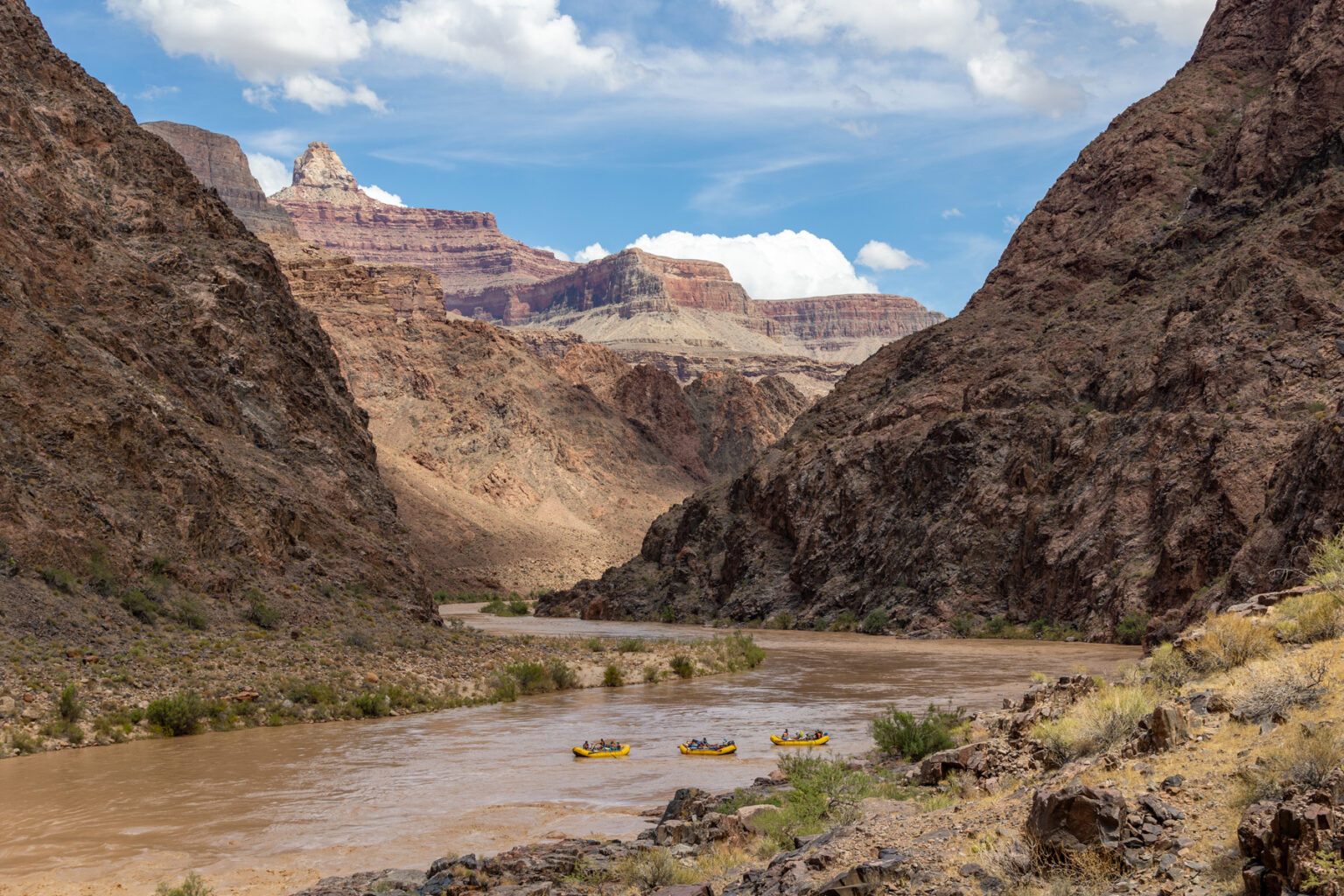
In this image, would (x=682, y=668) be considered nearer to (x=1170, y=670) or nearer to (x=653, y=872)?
(x=653, y=872)

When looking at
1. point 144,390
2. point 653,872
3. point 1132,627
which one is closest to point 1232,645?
point 653,872

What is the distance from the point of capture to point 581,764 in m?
23.2

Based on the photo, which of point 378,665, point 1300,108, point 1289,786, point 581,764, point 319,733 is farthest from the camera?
point 1300,108

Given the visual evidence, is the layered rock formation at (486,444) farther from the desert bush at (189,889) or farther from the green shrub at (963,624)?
the desert bush at (189,889)

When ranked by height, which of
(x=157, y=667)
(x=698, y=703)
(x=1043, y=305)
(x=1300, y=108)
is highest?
(x=1300, y=108)

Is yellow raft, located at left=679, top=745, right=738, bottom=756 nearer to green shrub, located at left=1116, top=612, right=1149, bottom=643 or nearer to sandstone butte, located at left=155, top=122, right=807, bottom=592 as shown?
green shrub, located at left=1116, top=612, right=1149, bottom=643

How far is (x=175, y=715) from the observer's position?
25.3m

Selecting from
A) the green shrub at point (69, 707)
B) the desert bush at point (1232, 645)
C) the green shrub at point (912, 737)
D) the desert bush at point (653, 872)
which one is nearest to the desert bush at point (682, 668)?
the green shrub at point (912, 737)

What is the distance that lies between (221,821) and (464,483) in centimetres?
11063

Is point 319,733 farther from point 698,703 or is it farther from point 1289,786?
point 1289,786

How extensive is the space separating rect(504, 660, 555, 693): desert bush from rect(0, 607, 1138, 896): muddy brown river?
0.74 meters

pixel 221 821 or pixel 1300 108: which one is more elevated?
pixel 1300 108

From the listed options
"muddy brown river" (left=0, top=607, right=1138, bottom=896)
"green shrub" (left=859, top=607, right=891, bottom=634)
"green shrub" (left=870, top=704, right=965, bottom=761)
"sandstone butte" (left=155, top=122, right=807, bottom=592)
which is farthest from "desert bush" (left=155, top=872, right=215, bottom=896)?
"sandstone butte" (left=155, top=122, right=807, bottom=592)

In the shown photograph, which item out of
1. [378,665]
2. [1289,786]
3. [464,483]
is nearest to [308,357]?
[378,665]
